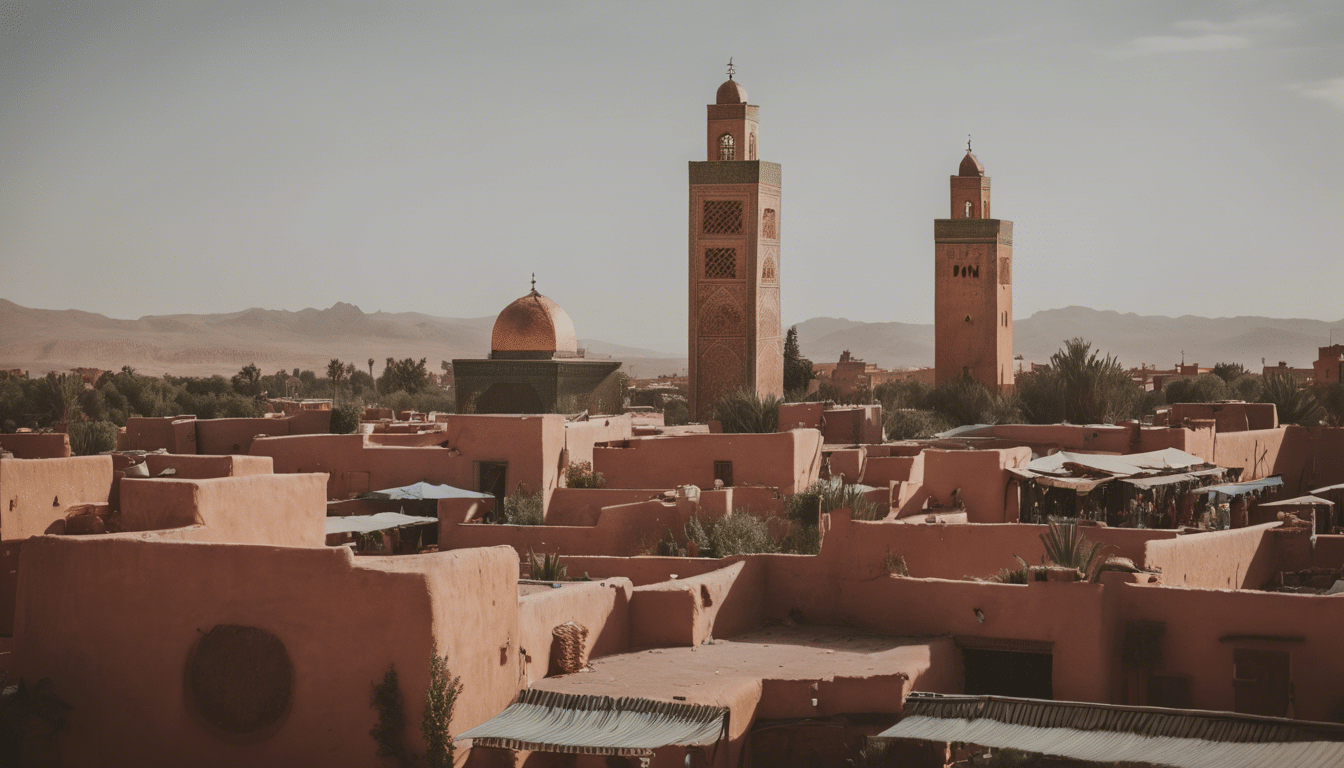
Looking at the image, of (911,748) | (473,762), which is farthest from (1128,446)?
(473,762)

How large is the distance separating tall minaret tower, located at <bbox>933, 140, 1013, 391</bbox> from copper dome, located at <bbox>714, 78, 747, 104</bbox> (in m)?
9.86

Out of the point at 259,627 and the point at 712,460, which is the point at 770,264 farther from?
the point at 259,627

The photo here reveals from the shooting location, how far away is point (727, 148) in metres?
39.3

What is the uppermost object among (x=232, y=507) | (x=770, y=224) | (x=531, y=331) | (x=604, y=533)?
(x=770, y=224)

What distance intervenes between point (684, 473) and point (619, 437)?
303 cm

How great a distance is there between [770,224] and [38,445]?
22247mm

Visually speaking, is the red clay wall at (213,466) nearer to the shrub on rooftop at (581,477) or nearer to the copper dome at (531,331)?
the shrub on rooftop at (581,477)

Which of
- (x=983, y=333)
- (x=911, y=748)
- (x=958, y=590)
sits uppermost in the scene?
(x=983, y=333)

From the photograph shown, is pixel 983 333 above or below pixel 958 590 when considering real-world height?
above

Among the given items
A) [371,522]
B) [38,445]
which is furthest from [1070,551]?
[38,445]

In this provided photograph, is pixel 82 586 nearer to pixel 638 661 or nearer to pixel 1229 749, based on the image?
pixel 638 661

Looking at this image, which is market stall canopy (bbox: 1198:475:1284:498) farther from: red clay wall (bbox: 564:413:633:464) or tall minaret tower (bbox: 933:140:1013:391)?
tall minaret tower (bbox: 933:140:1013:391)

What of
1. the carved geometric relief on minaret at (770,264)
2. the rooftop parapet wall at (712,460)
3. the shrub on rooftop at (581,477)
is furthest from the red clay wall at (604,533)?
the carved geometric relief on minaret at (770,264)

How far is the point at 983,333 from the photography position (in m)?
46.5
